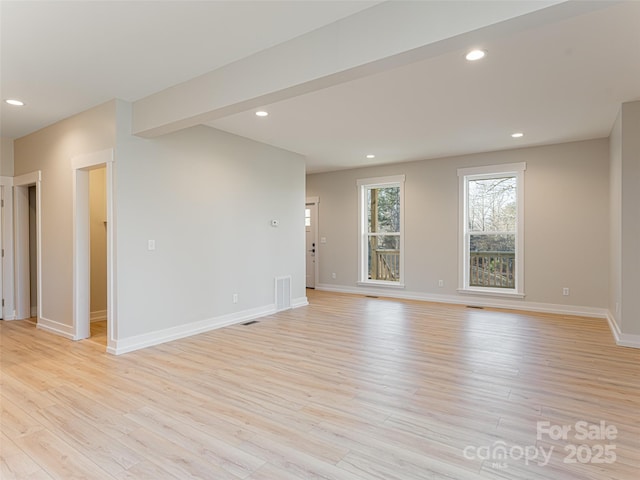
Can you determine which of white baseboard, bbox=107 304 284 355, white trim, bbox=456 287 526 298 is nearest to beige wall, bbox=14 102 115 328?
white baseboard, bbox=107 304 284 355

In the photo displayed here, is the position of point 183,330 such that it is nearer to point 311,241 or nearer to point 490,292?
point 311,241

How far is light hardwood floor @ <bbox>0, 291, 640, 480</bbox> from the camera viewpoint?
194 centimetres

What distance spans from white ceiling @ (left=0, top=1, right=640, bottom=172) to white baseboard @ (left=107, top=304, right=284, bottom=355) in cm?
257

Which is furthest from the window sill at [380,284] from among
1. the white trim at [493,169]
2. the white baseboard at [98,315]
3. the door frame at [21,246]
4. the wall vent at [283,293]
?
the door frame at [21,246]

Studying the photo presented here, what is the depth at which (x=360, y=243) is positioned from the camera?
7.69 m

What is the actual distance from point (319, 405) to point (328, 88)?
2832 mm

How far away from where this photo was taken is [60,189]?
14.9 feet

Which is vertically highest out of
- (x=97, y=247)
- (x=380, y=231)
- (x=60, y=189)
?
(x=60, y=189)

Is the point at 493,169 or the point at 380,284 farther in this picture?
the point at 380,284

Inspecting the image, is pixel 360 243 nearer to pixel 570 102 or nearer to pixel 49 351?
pixel 570 102

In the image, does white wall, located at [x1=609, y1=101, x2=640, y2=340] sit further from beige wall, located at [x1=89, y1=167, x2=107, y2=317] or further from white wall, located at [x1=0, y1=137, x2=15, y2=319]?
white wall, located at [x1=0, y1=137, x2=15, y2=319]

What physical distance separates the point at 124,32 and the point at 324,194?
19.1ft

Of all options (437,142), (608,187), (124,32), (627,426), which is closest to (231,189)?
(124,32)

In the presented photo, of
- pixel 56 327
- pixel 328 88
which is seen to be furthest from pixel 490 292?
pixel 56 327
